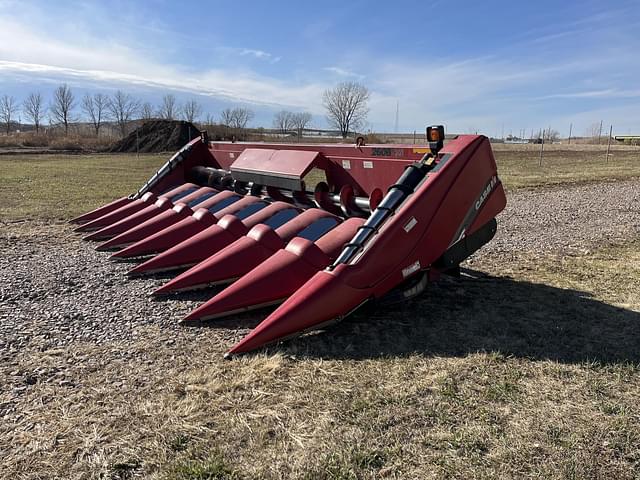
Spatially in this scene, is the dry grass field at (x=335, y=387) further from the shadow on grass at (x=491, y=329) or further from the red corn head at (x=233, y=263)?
the red corn head at (x=233, y=263)

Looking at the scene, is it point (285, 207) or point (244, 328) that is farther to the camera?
point (285, 207)

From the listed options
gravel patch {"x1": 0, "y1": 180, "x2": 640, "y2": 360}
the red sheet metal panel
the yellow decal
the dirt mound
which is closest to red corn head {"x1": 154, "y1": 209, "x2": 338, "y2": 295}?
gravel patch {"x1": 0, "y1": 180, "x2": 640, "y2": 360}

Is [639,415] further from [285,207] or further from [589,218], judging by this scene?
[589,218]

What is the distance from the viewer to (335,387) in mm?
3014

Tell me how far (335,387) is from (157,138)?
46.2 metres

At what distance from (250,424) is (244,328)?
53.9 inches

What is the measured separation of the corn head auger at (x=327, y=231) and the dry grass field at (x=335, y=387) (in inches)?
11.7

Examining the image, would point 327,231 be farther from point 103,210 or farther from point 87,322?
point 103,210

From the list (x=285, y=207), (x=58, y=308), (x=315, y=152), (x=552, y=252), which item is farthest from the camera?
(x=552, y=252)

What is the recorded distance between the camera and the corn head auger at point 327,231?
3629mm

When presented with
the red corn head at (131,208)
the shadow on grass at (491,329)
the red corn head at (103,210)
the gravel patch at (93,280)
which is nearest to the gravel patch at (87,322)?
the gravel patch at (93,280)

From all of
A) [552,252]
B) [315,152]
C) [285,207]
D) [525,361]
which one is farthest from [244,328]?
[552,252]

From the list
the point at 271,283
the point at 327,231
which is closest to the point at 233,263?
the point at 271,283

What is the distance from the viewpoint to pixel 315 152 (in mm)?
5656
